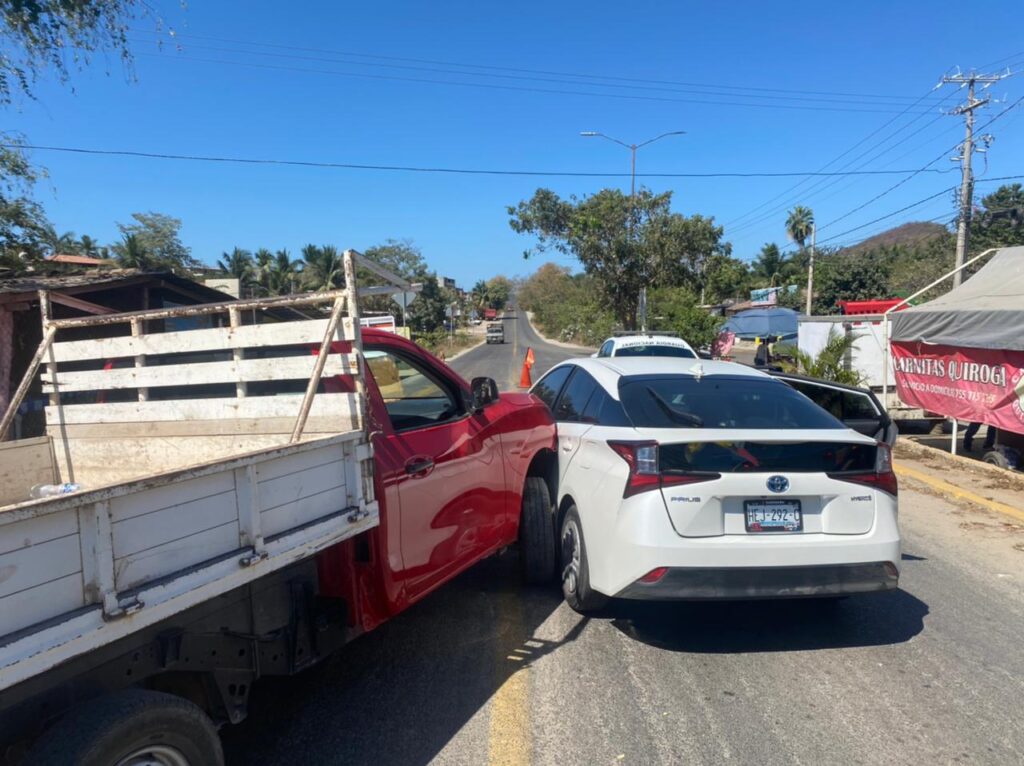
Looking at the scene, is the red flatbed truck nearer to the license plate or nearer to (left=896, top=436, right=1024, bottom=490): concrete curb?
the license plate

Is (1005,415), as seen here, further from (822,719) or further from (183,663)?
(183,663)

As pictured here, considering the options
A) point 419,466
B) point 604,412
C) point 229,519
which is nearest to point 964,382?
point 604,412

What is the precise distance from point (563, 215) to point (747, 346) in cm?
2186

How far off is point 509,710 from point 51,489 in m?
2.74

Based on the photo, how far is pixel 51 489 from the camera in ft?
12.9

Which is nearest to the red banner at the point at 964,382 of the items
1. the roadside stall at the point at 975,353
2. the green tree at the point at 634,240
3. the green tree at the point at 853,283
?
the roadside stall at the point at 975,353

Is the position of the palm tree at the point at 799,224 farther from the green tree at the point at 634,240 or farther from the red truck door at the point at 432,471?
the red truck door at the point at 432,471

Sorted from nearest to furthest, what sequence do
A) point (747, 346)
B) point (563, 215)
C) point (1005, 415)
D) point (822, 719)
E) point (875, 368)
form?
1. point (822, 719)
2. point (1005, 415)
3. point (875, 368)
4. point (563, 215)
5. point (747, 346)

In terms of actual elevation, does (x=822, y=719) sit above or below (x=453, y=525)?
below

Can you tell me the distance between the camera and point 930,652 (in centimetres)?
411

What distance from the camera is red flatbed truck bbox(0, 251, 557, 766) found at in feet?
6.88

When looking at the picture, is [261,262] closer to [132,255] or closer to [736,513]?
[132,255]

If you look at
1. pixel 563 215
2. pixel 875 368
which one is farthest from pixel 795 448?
pixel 563 215

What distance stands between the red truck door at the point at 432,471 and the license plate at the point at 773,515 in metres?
1.56
